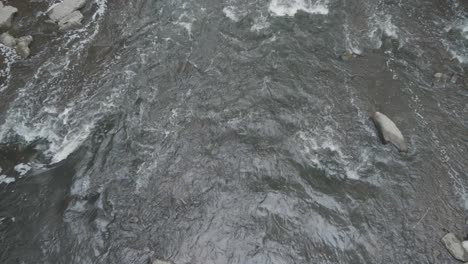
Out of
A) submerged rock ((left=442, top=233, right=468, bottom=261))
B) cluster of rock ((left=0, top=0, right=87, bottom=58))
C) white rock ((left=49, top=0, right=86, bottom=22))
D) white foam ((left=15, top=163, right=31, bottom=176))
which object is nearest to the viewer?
submerged rock ((left=442, top=233, right=468, bottom=261))

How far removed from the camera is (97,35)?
8852 mm

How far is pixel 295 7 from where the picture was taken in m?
9.23

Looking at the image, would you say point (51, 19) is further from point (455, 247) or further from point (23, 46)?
point (455, 247)

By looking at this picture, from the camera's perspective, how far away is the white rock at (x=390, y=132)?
21.5 feet

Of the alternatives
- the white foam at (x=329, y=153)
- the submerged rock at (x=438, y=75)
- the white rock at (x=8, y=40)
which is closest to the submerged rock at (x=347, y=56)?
the submerged rock at (x=438, y=75)

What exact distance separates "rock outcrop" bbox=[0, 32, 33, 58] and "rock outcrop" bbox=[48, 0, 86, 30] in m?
0.90

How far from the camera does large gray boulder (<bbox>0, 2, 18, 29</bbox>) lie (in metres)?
8.91

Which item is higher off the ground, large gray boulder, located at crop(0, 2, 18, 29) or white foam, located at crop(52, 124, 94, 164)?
large gray boulder, located at crop(0, 2, 18, 29)

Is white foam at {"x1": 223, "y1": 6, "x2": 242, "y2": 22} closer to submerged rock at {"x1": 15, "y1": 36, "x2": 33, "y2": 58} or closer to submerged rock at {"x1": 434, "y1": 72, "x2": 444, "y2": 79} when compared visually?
submerged rock at {"x1": 434, "y1": 72, "x2": 444, "y2": 79}

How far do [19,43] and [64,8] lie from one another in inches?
64.7

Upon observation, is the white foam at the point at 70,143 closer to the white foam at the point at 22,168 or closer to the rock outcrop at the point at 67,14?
the white foam at the point at 22,168

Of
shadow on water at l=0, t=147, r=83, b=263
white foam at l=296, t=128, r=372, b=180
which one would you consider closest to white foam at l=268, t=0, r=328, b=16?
white foam at l=296, t=128, r=372, b=180

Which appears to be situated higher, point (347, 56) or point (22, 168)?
point (347, 56)

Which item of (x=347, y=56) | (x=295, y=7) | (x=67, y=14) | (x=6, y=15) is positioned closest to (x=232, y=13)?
(x=295, y=7)
